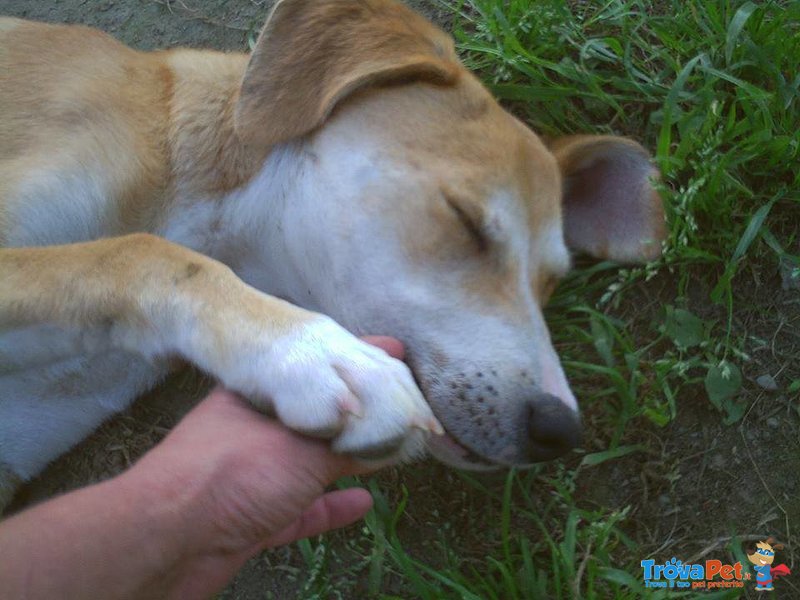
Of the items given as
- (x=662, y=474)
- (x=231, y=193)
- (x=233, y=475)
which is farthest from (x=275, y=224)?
(x=662, y=474)

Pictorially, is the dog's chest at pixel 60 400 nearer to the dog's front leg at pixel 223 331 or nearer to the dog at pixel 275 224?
the dog at pixel 275 224

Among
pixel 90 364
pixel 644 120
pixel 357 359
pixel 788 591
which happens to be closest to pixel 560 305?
pixel 644 120

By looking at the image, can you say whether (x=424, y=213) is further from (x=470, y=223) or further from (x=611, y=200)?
(x=611, y=200)

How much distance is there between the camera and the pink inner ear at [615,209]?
296cm

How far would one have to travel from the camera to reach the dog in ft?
6.72

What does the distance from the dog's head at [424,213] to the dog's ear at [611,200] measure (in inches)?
13.6

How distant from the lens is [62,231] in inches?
93.0

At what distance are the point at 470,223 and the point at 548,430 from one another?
0.62 meters

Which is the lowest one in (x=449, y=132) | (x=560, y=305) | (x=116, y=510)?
(x=560, y=305)

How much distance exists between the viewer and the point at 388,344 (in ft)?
6.91

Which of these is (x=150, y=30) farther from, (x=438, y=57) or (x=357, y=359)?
(x=357, y=359)

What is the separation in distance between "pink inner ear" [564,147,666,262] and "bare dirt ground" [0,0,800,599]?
0.63 feet

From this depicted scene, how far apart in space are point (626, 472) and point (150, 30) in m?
2.74

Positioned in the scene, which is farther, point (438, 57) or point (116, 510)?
point (438, 57)
